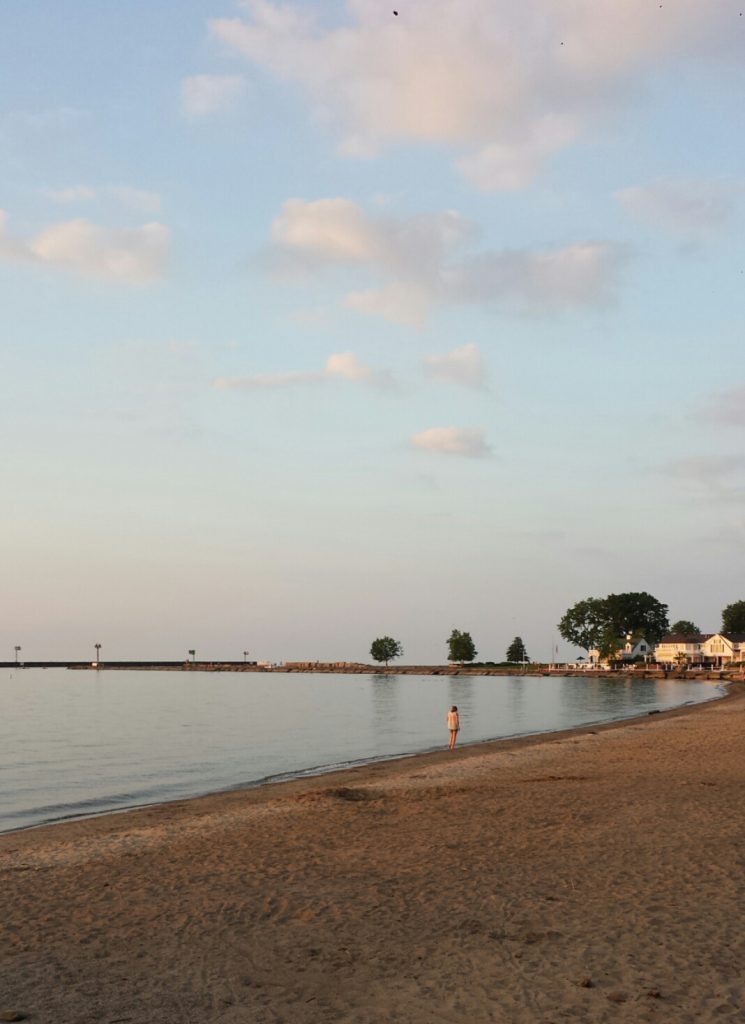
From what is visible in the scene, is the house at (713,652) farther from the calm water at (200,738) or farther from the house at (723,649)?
the calm water at (200,738)

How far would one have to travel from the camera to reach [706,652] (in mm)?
196250

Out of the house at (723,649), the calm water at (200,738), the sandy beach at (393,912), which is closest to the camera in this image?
the sandy beach at (393,912)

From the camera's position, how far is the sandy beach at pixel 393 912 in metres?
9.11

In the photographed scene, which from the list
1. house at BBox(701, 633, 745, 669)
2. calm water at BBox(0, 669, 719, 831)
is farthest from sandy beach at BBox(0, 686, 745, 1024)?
house at BBox(701, 633, 745, 669)

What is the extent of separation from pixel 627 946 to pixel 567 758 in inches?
1006

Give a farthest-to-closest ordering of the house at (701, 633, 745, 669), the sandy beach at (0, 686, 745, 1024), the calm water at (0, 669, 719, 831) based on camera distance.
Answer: the house at (701, 633, 745, 669) < the calm water at (0, 669, 719, 831) < the sandy beach at (0, 686, 745, 1024)

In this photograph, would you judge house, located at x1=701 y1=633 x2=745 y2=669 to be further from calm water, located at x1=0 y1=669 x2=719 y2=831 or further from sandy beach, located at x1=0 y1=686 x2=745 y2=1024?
sandy beach, located at x1=0 y1=686 x2=745 y2=1024

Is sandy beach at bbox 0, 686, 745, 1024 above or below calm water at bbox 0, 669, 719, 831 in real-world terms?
above

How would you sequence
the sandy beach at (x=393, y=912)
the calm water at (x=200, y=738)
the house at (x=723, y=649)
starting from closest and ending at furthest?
the sandy beach at (x=393, y=912), the calm water at (x=200, y=738), the house at (x=723, y=649)

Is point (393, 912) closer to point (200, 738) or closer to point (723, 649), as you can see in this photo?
point (200, 738)

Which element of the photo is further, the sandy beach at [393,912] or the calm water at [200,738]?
the calm water at [200,738]

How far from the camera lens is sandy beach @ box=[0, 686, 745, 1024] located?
9109 mm

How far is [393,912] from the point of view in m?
12.3

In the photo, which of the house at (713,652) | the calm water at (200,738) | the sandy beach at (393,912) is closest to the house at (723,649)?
the house at (713,652)
